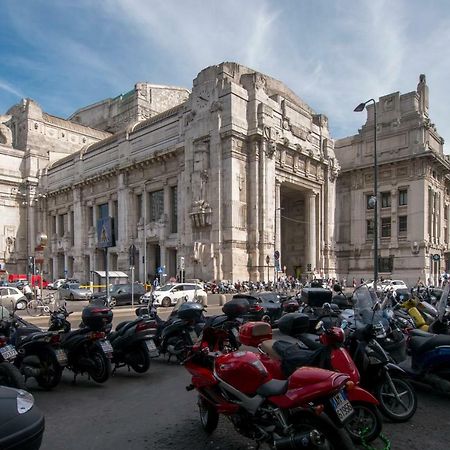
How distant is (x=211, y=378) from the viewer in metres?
4.36

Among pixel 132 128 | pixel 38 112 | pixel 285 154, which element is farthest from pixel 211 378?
pixel 38 112

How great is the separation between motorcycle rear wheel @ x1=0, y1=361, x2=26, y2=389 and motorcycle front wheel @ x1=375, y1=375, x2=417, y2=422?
14.3 ft

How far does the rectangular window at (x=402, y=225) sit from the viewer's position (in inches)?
1680

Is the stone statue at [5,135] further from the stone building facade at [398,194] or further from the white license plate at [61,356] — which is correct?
the white license plate at [61,356]

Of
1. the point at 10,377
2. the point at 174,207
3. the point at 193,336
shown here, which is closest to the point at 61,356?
the point at 10,377

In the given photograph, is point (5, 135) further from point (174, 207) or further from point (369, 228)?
point (369, 228)

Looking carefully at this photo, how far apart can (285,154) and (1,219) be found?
39028mm

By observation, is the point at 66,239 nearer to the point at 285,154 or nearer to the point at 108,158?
the point at 108,158

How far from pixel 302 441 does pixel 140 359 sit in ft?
15.9

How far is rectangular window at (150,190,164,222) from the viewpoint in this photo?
133 feet

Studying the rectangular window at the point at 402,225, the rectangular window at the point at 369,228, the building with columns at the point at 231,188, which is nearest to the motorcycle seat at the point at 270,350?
the building with columns at the point at 231,188

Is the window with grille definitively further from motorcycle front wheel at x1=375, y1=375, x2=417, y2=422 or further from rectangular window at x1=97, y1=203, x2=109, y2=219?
motorcycle front wheel at x1=375, y1=375, x2=417, y2=422

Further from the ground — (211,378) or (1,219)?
(1,219)

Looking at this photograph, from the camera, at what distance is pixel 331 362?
4387mm
